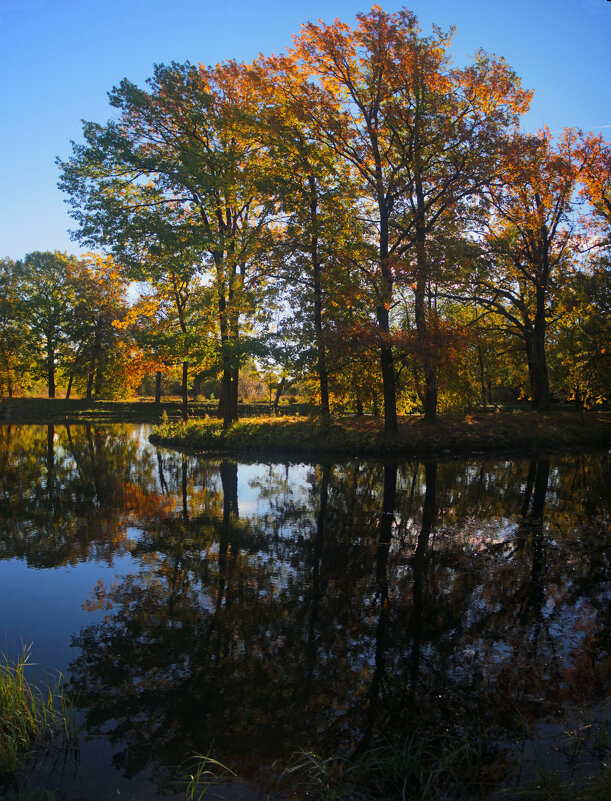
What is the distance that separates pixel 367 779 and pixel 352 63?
22928 millimetres

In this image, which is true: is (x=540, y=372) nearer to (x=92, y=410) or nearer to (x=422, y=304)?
(x=422, y=304)

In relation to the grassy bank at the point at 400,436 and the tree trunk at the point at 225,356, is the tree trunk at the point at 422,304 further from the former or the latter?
the tree trunk at the point at 225,356

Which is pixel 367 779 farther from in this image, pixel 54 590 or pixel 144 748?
pixel 54 590

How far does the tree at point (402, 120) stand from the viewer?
782 inches

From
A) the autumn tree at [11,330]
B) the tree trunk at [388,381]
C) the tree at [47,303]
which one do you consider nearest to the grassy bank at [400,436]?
the tree trunk at [388,381]

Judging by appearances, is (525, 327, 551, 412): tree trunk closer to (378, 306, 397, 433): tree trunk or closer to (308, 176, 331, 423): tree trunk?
(378, 306, 397, 433): tree trunk

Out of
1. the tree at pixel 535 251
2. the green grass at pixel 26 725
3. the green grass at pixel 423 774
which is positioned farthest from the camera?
the tree at pixel 535 251

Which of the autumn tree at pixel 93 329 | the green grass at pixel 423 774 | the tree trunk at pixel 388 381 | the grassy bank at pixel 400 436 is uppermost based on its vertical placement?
the autumn tree at pixel 93 329

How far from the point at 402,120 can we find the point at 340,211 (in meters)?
3.90

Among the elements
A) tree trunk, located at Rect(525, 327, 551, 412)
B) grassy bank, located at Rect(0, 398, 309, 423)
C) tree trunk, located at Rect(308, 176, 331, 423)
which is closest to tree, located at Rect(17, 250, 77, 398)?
grassy bank, located at Rect(0, 398, 309, 423)

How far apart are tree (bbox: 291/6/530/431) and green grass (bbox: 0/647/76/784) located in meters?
17.3

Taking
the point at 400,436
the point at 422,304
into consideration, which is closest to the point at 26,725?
the point at 400,436

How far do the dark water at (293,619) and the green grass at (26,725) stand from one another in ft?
0.61

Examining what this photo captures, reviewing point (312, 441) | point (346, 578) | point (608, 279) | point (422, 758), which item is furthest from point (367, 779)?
point (608, 279)
